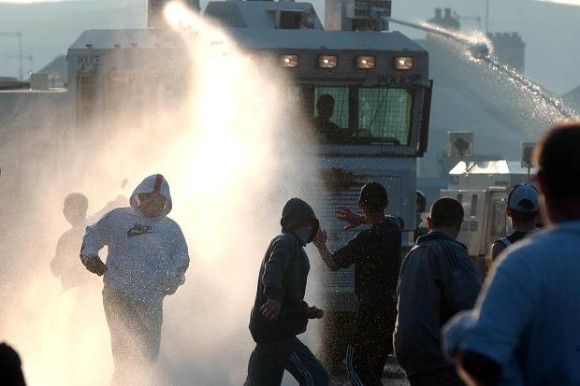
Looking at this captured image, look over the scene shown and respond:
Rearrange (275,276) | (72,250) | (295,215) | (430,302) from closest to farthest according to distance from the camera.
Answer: (430,302), (275,276), (295,215), (72,250)

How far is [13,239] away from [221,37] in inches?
123

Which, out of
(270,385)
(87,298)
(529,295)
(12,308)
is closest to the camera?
(529,295)

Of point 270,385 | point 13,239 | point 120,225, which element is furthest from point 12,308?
point 270,385

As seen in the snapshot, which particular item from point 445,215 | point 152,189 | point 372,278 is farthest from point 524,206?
point 152,189

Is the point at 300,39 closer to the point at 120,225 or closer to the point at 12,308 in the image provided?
the point at 12,308

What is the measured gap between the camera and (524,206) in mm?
10117

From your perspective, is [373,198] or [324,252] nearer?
[373,198]

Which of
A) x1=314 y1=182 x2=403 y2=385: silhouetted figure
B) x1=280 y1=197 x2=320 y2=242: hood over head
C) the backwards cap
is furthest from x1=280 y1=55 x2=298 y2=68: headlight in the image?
the backwards cap

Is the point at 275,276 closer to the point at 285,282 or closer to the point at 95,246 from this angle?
the point at 285,282

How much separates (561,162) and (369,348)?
23.1ft

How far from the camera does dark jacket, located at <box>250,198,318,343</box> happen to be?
11.0 meters

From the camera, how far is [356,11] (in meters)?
19.4

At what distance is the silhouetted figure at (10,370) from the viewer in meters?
5.07

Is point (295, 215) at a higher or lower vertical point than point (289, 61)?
lower
